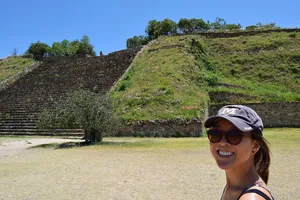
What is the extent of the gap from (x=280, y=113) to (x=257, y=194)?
75.6ft

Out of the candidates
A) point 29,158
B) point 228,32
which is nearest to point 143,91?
point 29,158

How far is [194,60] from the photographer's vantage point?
31.5 m

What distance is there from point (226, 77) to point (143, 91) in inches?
396

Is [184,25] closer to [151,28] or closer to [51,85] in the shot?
[151,28]

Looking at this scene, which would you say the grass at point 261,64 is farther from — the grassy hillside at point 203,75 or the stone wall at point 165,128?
the stone wall at point 165,128

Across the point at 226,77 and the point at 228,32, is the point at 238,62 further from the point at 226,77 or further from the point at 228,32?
the point at 228,32

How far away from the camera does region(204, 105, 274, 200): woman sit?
7.08 feet

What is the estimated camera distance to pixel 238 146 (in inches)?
85.8

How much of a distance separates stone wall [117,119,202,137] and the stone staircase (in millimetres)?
3290

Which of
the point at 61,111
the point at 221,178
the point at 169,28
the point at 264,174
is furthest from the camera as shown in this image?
the point at 169,28

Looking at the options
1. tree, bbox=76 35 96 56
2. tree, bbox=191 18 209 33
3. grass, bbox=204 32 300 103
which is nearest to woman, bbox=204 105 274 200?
grass, bbox=204 32 300 103

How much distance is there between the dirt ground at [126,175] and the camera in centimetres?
715

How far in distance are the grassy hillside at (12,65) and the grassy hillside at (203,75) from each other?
1518 centimetres

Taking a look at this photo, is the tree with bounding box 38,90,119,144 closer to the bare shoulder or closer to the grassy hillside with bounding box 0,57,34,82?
the bare shoulder
